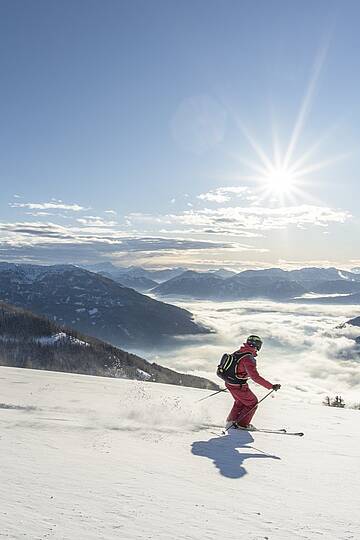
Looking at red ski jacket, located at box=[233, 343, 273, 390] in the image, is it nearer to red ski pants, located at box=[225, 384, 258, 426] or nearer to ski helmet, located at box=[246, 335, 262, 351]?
ski helmet, located at box=[246, 335, 262, 351]

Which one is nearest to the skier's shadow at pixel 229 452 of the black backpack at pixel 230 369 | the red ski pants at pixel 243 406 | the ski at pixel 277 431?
the ski at pixel 277 431

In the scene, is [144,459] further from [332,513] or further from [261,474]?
[332,513]

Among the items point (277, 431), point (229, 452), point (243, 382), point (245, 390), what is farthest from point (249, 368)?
point (229, 452)

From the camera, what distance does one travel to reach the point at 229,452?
8.19 m

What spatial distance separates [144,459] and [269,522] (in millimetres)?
2624

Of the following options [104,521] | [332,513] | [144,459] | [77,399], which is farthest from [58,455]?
[77,399]

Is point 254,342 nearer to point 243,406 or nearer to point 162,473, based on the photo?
point 243,406

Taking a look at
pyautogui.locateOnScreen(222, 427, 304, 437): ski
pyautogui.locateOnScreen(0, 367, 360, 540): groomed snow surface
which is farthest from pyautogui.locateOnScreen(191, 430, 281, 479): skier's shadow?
pyautogui.locateOnScreen(222, 427, 304, 437): ski

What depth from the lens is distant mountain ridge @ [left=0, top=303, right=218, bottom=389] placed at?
12462cm

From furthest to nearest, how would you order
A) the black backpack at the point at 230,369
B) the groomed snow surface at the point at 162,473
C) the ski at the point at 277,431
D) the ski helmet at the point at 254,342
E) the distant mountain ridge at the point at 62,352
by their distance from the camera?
1. the distant mountain ridge at the point at 62,352
2. the ski helmet at the point at 254,342
3. the black backpack at the point at 230,369
4. the ski at the point at 277,431
5. the groomed snow surface at the point at 162,473

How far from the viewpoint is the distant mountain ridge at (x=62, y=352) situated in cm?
12462

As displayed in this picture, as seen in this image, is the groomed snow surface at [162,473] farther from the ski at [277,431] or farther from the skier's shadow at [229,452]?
the ski at [277,431]

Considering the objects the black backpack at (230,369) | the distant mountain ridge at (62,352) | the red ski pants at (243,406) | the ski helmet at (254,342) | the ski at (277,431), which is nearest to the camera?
the ski at (277,431)

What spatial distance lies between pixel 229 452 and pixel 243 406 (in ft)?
9.44
